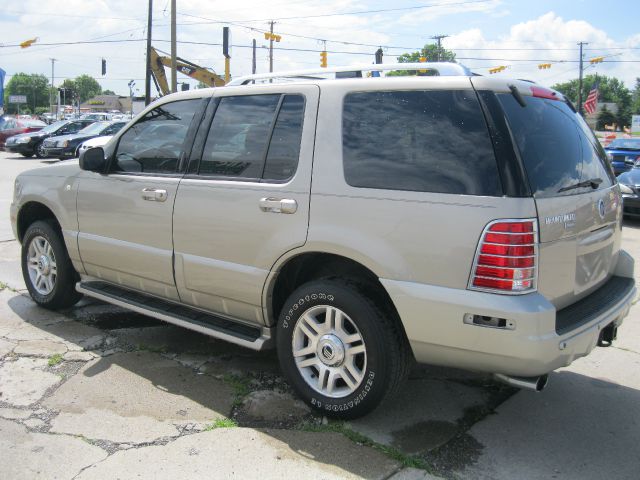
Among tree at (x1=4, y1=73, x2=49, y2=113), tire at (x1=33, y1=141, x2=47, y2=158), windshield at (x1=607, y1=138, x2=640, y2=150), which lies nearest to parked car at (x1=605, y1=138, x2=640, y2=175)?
windshield at (x1=607, y1=138, x2=640, y2=150)

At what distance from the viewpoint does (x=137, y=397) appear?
3.83 m

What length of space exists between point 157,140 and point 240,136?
878mm

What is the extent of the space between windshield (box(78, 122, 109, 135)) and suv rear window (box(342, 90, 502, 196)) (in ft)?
74.9

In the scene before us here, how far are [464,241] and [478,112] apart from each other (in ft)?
2.09

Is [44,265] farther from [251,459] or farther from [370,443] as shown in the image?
[370,443]

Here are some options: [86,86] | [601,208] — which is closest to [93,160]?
[601,208]

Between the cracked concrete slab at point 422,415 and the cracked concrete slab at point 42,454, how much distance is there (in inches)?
56.5

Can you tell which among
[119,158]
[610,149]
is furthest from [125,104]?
[119,158]

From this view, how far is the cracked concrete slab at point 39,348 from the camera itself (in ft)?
14.8

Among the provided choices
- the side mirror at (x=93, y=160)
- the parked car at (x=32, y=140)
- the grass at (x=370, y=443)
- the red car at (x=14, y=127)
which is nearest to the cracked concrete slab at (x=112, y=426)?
the grass at (x=370, y=443)

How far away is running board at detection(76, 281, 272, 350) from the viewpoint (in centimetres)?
381

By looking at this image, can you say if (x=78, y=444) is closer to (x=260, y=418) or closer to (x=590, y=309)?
(x=260, y=418)

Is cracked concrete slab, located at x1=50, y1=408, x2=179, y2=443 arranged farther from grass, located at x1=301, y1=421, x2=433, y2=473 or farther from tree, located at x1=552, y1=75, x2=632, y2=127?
tree, located at x1=552, y1=75, x2=632, y2=127

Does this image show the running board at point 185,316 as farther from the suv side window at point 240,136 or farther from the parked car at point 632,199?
the parked car at point 632,199
